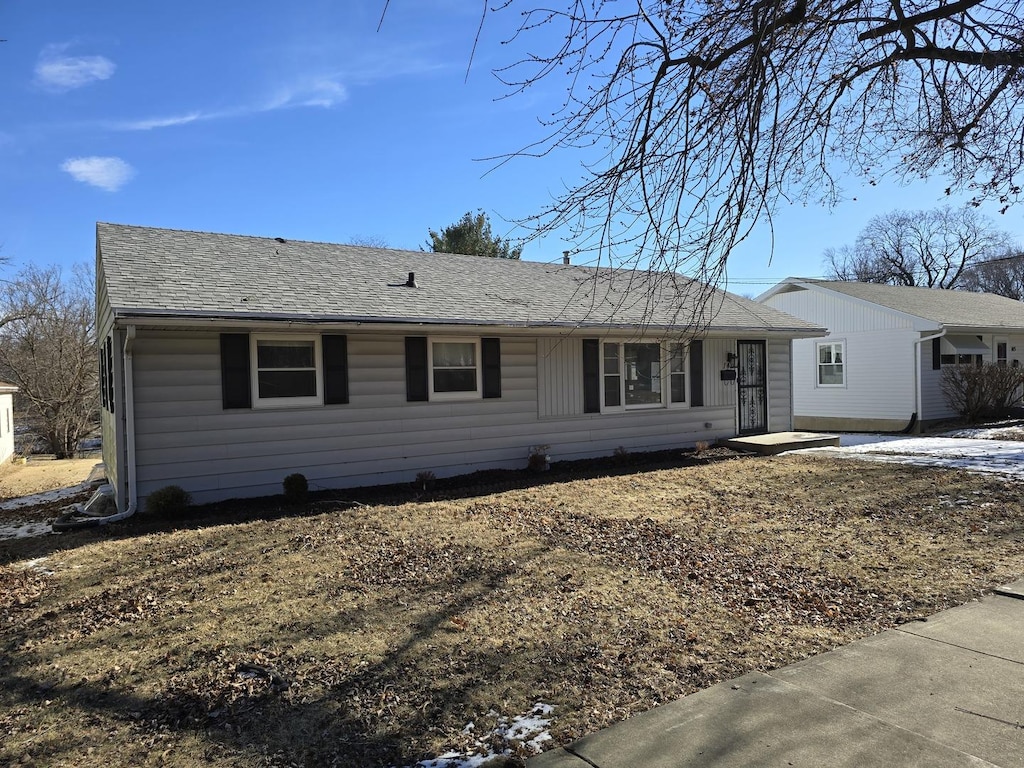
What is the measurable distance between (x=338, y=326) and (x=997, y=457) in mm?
12120

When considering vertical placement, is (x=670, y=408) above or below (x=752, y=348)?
below

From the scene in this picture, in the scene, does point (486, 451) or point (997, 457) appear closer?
point (486, 451)

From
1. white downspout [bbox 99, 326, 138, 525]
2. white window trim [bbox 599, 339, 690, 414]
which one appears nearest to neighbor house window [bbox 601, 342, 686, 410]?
white window trim [bbox 599, 339, 690, 414]

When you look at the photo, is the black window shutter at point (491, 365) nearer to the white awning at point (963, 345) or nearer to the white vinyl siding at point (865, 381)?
the white vinyl siding at point (865, 381)

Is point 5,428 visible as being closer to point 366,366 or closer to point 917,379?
point 366,366

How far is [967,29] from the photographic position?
4.99 meters

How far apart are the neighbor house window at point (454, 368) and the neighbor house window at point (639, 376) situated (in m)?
2.70

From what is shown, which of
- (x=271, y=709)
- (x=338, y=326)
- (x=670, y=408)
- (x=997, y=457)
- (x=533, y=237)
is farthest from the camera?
(x=670, y=408)

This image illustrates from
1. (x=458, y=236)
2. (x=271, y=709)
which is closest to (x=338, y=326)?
(x=271, y=709)

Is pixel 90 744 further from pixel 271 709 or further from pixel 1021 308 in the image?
pixel 1021 308

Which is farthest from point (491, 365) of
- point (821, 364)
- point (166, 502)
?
point (821, 364)

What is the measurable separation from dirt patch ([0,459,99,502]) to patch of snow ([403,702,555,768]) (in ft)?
39.2

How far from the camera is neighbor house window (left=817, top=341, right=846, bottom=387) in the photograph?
19.0 meters

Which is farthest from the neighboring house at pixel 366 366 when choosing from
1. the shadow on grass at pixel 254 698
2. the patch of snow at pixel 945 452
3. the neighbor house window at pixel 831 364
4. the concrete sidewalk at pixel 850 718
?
the neighbor house window at pixel 831 364
